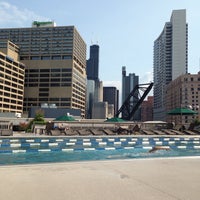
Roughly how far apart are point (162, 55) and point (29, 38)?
93747 mm

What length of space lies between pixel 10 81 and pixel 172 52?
105248 millimetres

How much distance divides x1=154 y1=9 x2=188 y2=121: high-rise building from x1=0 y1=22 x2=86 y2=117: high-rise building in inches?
2395

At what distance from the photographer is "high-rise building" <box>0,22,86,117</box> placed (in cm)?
12950

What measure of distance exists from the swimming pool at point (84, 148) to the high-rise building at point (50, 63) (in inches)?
3961

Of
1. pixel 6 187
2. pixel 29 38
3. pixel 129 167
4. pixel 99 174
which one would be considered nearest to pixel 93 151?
pixel 129 167

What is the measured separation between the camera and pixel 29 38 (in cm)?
14262

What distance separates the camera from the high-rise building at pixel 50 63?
12950 cm

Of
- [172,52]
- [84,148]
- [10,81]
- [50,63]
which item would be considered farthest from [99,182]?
[172,52]

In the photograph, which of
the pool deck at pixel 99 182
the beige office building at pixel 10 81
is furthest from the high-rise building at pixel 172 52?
the pool deck at pixel 99 182

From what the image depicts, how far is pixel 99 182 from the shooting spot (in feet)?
23.8

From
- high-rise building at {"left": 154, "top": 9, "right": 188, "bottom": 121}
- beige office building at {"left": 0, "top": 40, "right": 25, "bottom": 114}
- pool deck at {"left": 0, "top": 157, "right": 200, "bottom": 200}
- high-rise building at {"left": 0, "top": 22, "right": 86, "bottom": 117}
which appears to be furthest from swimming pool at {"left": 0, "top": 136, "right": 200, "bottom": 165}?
high-rise building at {"left": 154, "top": 9, "right": 188, "bottom": 121}

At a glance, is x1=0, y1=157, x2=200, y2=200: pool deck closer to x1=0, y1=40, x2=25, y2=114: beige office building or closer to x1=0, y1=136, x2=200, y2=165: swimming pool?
x1=0, y1=136, x2=200, y2=165: swimming pool

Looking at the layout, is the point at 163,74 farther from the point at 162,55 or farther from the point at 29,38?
the point at 29,38

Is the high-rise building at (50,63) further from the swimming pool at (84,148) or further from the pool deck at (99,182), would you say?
the pool deck at (99,182)
